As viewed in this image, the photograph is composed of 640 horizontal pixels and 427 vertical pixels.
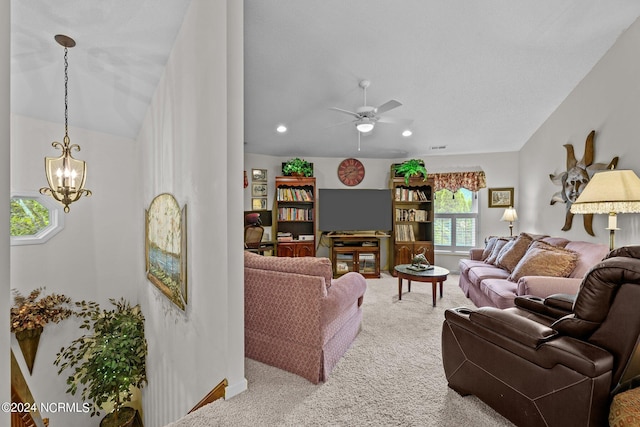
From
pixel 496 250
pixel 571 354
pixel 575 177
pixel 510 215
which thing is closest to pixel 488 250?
pixel 496 250

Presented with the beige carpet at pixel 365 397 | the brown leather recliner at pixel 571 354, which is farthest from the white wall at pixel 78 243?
the brown leather recliner at pixel 571 354

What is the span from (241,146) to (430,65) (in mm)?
2662

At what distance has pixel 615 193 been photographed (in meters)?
2.36

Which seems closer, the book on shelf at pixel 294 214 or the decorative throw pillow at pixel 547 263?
the decorative throw pillow at pixel 547 263

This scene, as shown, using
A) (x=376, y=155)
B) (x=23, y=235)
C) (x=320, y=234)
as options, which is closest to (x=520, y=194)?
(x=376, y=155)

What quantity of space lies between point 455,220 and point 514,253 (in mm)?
1978

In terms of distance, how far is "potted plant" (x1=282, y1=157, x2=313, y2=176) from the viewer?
17.2 ft

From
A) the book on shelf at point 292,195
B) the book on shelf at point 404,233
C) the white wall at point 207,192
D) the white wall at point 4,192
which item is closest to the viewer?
the white wall at point 4,192

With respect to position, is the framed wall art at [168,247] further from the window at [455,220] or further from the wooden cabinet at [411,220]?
the window at [455,220]

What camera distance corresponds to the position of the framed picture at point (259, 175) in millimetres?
5359

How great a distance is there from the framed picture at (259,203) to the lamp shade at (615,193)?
4.52m

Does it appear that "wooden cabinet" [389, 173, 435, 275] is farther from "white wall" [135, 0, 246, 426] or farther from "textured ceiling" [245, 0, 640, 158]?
"white wall" [135, 0, 246, 426]

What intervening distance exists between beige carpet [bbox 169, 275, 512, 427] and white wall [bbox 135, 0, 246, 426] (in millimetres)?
194

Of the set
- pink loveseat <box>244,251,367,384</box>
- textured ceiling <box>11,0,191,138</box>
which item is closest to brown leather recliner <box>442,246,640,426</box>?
pink loveseat <box>244,251,367,384</box>
